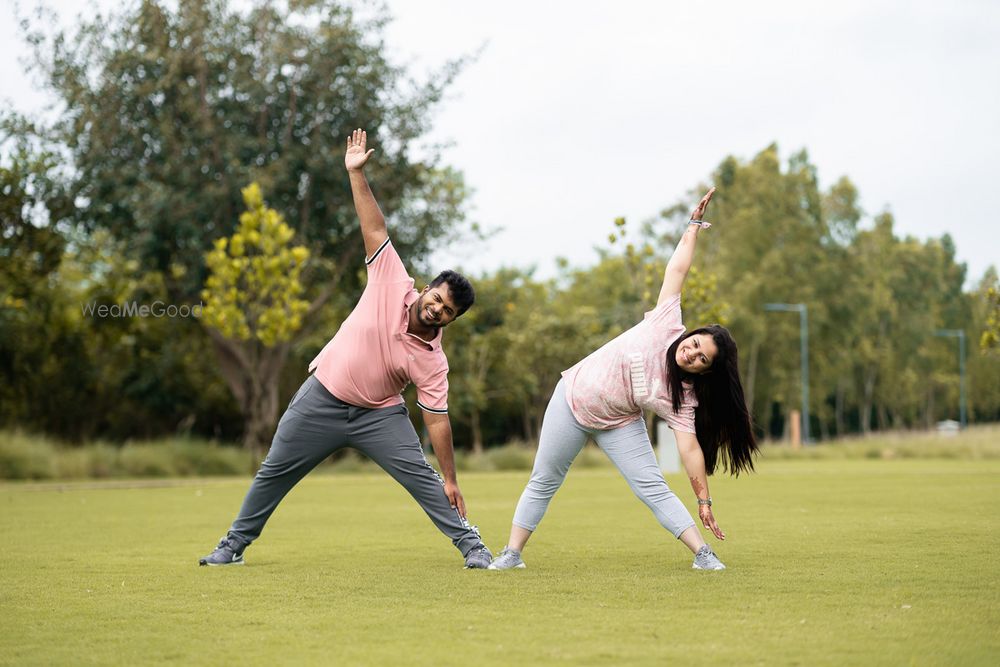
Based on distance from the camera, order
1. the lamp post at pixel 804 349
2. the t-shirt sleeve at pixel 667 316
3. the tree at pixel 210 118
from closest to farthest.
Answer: the t-shirt sleeve at pixel 667 316 → the tree at pixel 210 118 → the lamp post at pixel 804 349

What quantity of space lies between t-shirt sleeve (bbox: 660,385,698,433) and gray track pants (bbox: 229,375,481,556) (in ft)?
4.98

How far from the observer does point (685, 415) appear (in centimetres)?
728

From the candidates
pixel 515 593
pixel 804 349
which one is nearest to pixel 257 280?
pixel 515 593

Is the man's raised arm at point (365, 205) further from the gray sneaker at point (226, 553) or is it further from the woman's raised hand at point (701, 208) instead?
the gray sneaker at point (226, 553)

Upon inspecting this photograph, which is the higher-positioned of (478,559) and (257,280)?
(257,280)

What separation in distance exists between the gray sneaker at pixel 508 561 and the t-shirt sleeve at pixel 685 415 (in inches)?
52.3

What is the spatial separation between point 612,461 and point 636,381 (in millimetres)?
570

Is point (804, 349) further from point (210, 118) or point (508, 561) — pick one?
point (508, 561)

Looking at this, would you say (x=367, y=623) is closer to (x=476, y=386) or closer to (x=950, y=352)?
(x=476, y=386)

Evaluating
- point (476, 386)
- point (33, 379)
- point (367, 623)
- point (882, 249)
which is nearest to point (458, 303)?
point (367, 623)

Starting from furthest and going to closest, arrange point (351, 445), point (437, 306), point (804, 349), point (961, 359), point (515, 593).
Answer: point (961, 359)
point (804, 349)
point (351, 445)
point (437, 306)
point (515, 593)

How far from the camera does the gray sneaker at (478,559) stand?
7.68 meters

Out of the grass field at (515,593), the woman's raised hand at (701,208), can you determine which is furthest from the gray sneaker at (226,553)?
the woman's raised hand at (701,208)

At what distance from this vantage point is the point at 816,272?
5666cm
